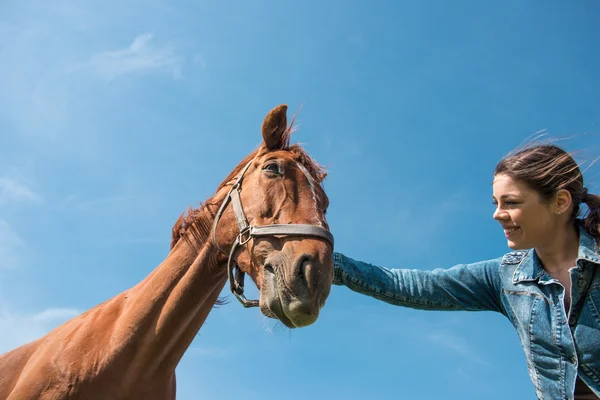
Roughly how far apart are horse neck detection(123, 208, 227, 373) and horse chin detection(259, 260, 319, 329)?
0.74 m

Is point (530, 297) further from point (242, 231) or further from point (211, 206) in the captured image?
point (211, 206)

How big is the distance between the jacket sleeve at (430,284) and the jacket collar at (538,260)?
0.19 metres

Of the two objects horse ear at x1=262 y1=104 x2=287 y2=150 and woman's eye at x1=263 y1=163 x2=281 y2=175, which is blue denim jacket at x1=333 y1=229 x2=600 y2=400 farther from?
horse ear at x1=262 y1=104 x2=287 y2=150

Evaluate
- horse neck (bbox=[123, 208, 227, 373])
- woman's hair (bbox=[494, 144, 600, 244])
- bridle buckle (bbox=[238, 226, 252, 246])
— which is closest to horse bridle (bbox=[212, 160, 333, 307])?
bridle buckle (bbox=[238, 226, 252, 246])

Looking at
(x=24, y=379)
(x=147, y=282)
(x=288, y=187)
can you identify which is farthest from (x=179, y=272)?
(x=24, y=379)

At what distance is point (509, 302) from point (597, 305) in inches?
21.0

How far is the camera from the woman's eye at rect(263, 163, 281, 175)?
3.99 metres

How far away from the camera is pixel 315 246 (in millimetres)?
3354

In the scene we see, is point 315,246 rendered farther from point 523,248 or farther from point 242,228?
point 523,248

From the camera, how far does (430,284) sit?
369 cm

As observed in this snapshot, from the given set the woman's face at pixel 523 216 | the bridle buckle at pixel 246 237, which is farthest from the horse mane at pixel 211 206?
the woman's face at pixel 523 216

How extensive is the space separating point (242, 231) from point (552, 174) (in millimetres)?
2174

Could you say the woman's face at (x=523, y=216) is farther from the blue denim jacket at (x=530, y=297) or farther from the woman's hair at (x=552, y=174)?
the blue denim jacket at (x=530, y=297)

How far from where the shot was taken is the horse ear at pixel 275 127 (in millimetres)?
4406
